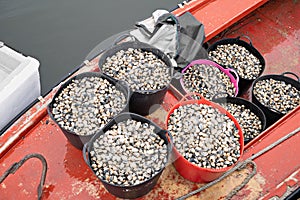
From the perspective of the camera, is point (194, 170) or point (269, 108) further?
point (269, 108)

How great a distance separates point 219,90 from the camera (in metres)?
2.53

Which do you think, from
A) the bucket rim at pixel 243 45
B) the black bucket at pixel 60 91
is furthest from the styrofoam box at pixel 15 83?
the bucket rim at pixel 243 45

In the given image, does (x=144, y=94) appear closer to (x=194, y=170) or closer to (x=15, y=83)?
(x=194, y=170)

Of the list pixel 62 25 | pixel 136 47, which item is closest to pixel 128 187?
pixel 136 47

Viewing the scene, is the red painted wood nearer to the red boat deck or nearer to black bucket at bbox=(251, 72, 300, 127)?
black bucket at bbox=(251, 72, 300, 127)

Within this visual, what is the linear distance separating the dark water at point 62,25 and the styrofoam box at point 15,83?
101cm

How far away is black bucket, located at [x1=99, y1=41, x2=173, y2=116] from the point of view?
6.90ft

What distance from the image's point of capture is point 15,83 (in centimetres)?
240

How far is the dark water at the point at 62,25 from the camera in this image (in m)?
3.84

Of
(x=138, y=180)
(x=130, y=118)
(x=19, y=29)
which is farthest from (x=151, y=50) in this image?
(x=19, y=29)

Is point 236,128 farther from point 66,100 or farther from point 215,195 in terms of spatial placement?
point 66,100

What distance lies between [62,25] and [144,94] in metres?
2.33

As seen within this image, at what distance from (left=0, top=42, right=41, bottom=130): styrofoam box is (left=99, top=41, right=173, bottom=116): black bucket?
57 cm

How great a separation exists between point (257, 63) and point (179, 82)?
27.4 inches
